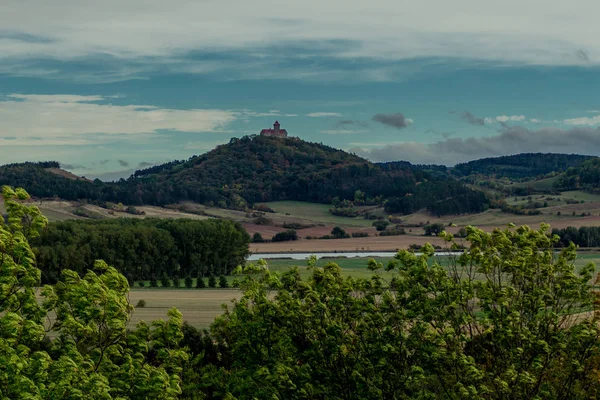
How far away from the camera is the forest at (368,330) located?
35531 mm

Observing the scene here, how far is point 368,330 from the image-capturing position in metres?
39.2

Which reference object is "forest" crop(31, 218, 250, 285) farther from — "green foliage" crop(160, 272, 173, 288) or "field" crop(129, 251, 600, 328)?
"field" crop(129, 251, 600, 328)

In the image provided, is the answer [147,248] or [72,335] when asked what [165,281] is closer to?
[147,248]

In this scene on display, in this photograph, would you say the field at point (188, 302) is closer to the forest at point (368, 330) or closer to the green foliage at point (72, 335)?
the forest at point (368, 330)

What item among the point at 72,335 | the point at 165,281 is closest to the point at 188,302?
the point at 165,281

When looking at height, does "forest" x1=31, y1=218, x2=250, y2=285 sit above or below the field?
above

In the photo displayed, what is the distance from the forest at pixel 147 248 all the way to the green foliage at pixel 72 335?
9585cm

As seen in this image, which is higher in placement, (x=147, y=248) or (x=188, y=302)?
(x=147, y=248)

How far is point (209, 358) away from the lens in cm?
6172

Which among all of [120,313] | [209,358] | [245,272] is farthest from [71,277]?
[209,358]

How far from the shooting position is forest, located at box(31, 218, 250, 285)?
458ft

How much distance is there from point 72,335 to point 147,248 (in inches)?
4519

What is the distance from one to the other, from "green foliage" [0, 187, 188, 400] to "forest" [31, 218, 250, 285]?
314ft

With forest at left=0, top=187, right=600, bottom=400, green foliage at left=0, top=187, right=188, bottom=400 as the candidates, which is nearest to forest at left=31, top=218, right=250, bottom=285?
green foliage at left=0, top=187, right=188, bottom=400
